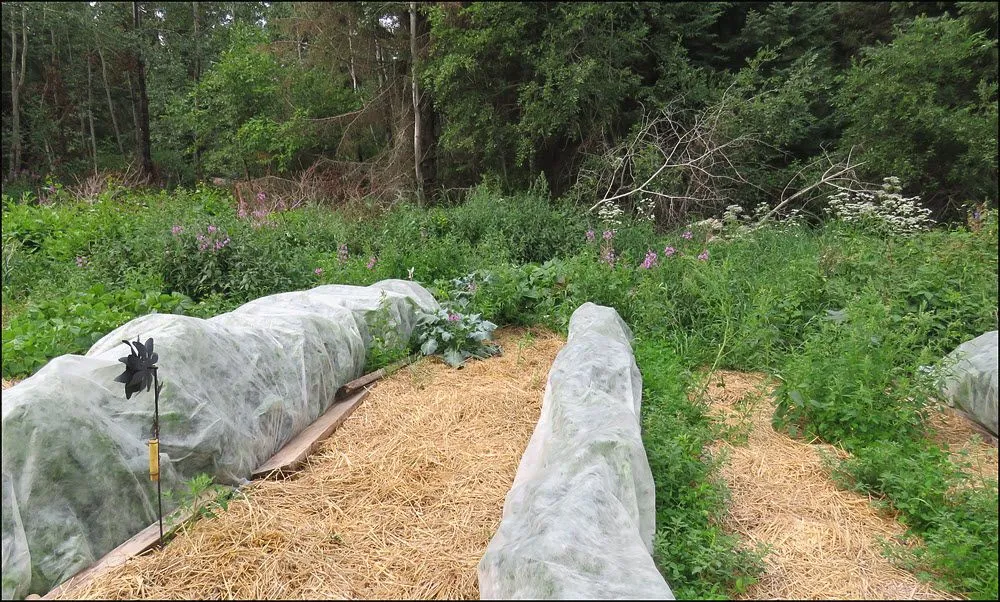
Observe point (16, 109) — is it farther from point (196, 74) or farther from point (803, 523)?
point (196, 74)

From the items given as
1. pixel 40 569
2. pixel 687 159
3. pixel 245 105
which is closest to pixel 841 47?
pixel 687 159

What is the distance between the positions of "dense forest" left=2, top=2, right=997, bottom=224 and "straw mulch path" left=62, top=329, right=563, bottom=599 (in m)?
2.43

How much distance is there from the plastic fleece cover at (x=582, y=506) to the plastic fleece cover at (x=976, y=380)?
3.02 feet

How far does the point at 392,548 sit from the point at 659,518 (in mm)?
1018

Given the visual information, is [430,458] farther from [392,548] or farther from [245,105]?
[245,105]

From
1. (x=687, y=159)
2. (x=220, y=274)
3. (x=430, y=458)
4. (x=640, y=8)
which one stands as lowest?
(x=430, y=458)

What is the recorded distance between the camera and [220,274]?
488 centimetres

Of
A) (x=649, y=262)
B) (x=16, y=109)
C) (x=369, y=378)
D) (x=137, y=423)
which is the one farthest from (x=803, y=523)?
(x=16, y=109)

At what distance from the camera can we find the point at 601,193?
946 centimetres

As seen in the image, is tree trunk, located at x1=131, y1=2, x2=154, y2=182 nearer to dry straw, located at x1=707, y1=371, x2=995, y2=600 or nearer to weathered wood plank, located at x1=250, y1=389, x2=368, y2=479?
weathered wood plank, located at x1=250, y1=389, x2=368, y2=479

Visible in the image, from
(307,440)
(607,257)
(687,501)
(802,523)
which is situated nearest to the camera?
(802,523)

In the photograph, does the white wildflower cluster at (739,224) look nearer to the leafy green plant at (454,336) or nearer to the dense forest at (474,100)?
the dense forest at (474,100)

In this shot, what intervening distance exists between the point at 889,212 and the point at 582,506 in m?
3.32

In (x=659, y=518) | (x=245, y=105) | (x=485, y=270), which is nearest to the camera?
(x=659, y=518)
